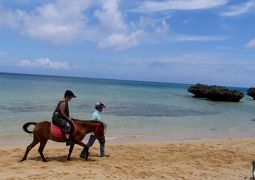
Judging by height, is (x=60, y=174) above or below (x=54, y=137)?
below

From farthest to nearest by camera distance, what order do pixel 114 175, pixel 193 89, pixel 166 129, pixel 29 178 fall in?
pixel 193 89, pixel 166 129, pixel 114 175, pixel 29 178

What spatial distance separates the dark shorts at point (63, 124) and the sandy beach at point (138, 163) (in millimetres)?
927

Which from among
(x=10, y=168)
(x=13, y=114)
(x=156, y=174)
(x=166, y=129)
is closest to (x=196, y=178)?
(x=156, y=174)

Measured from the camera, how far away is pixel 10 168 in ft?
30.9

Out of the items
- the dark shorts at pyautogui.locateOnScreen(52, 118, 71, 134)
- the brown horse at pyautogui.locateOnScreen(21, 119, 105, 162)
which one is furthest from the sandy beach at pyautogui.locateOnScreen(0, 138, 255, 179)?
the dark shorts at pyautogui.locateOnScreen(52, 118, 71, 134)

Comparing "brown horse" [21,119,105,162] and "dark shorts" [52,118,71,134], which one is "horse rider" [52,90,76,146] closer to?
"dark shorts" [52,118,71,134]

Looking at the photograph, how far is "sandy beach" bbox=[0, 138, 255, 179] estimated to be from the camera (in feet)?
30.1

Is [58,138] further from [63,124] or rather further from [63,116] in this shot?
[63,116]

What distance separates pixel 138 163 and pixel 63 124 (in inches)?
93.8

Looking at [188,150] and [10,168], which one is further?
[188,150]

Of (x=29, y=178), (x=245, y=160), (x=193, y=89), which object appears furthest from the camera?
(x=193, y=89)

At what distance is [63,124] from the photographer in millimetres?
10125

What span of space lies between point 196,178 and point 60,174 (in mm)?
3295

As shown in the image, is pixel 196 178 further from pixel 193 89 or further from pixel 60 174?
pixel 193 89
